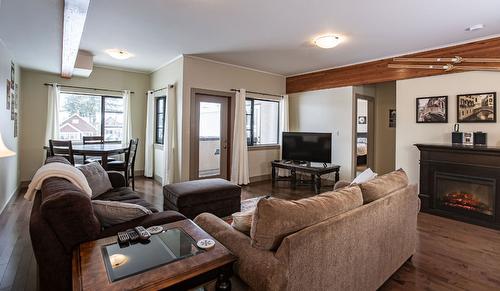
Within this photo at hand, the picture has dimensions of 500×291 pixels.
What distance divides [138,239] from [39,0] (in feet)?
9.26

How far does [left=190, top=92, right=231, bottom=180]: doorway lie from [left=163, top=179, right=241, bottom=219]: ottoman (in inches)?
65.8

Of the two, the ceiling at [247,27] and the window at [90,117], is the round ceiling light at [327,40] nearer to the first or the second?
the ceiling at [247,27]

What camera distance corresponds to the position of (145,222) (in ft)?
6.08

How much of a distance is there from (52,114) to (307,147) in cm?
538

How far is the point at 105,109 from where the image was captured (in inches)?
245

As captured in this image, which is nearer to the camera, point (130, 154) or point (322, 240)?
point (322, 240)

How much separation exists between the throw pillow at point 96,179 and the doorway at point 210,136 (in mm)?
2029

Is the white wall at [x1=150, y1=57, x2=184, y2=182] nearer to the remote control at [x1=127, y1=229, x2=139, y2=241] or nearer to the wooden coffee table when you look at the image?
the remote control at [x1=127, y1=229, x2=139, y2=241]

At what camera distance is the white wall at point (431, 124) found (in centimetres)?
382

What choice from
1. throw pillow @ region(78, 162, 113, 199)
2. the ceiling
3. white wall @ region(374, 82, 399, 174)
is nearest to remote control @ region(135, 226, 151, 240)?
throw pillow @ region(78, 162, 113, 199)

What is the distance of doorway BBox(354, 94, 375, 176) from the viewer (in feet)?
20.9

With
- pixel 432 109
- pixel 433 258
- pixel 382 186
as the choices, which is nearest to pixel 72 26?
pixel 382 186

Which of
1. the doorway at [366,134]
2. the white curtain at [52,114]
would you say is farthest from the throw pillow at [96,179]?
the doorway at [366,134]

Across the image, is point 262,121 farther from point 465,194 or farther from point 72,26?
point 72,26
